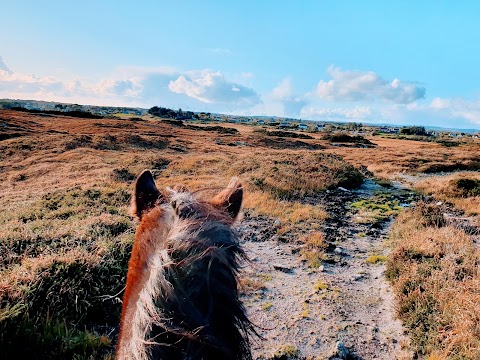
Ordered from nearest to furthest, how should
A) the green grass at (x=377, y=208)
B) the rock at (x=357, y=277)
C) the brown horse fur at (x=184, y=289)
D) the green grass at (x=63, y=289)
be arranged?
the brown horse fur at (x=184, y=289) < the green grass at (x=63, y=289) < the rock at (x=357, y=277) < the green grass at (x=377, y=208)

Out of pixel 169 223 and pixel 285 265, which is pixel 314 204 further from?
pixel 169 223

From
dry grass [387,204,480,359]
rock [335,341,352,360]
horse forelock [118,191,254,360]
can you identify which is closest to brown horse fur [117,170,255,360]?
horse forelock [118,191,254,360]

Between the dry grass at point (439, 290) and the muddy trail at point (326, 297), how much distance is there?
11.9 inches

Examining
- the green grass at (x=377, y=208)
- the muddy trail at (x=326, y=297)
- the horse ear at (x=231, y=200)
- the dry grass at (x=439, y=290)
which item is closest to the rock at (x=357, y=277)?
the muddy trail at (x=326, y=297)

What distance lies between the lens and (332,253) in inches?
356

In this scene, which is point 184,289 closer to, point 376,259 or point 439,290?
point 439,290

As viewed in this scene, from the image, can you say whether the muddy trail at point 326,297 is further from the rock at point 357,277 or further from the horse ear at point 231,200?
the horse ear at point 231,200

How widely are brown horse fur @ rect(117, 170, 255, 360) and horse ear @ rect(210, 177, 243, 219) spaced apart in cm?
17

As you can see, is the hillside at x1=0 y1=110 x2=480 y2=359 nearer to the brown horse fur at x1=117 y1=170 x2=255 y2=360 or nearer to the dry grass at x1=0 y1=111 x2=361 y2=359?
the dry grass at x1=0 y1=111 x2=361 y2=359

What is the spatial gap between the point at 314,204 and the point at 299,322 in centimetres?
931

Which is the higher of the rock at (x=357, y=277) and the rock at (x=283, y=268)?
the rock at (x=357, y=277)

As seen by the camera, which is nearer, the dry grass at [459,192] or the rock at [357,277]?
the rock at [357,277]

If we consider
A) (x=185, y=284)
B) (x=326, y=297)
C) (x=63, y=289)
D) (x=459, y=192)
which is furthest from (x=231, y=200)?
(x=459, y=192)

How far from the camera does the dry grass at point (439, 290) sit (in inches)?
185
